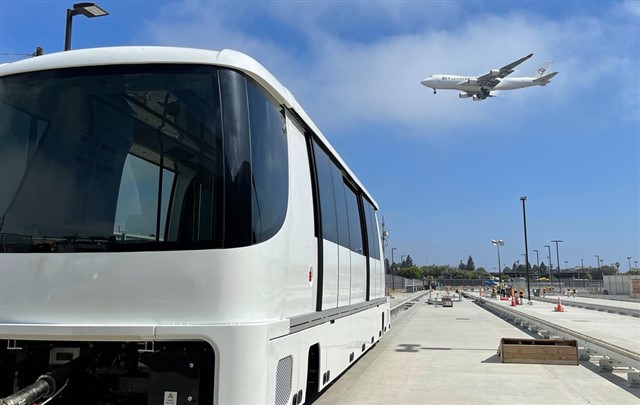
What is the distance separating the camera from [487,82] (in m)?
46.0

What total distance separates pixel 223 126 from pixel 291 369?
226cm

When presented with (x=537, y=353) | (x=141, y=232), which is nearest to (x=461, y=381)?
(x=537, y=353)

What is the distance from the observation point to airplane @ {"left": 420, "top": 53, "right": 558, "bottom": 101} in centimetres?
4569

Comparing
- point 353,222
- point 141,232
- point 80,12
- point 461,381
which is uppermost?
point 80,12

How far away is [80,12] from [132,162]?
7887mm

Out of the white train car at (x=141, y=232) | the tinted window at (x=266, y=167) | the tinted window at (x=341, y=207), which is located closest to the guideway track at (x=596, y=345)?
the tinted window at (x=341, y=207)

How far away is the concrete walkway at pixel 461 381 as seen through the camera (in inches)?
314

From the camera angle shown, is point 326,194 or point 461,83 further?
point 461,83

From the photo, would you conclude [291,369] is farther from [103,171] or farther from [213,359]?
[103,171]

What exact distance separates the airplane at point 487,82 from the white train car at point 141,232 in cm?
4315

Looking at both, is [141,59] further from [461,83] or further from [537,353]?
[461,83]

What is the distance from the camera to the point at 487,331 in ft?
61.5

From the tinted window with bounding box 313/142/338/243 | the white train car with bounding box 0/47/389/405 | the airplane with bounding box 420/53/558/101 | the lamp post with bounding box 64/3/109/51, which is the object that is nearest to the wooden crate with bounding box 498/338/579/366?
the tinted window with bounding box 313/142/338/243

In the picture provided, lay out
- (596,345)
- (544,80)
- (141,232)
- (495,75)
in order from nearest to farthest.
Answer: (141,232) → (596,345) → (495,75) → (544,80)
